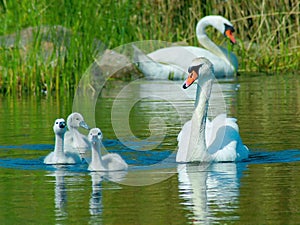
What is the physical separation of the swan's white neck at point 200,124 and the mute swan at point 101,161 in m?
0.59

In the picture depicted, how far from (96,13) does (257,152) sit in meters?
7.03

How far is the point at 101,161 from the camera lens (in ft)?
27.7

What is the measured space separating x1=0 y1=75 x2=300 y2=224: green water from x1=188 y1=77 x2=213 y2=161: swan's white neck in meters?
0.19

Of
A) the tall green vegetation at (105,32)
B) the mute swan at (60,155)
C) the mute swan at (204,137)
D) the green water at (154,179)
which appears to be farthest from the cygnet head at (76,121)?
the tall green vegetation at (105,32)

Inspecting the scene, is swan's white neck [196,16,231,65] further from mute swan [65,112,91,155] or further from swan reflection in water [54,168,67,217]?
swan reflection in water [54,168,67,217]

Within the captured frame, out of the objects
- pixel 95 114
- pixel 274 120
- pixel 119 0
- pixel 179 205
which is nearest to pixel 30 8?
pixel 119 0

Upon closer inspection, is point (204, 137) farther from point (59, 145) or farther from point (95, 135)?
point (59, 145)

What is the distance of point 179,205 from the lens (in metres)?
6.31

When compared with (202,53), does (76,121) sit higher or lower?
lower

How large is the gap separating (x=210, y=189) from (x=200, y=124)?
5.71 feet

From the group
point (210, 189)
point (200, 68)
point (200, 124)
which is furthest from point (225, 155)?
point (210, 189)

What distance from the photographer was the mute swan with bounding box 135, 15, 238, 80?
1764 centimetres

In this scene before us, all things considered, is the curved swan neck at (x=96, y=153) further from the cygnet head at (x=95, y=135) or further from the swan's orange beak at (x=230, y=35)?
the swan's orange beak at (x=230, y=35)

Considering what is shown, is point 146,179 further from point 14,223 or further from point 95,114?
point 95,114
